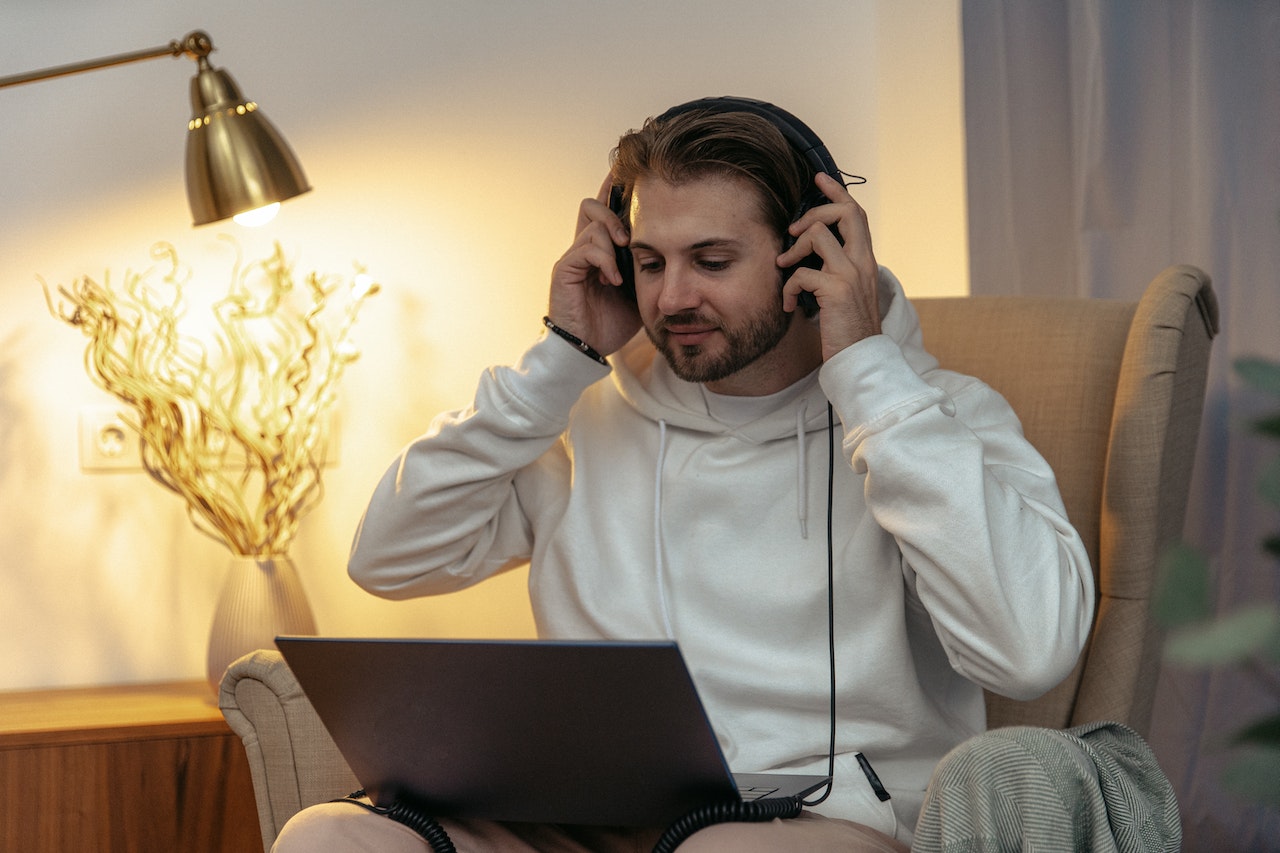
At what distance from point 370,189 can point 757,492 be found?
37.8 inches

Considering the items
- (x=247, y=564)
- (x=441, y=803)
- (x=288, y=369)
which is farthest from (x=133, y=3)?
(x=441, y=803)

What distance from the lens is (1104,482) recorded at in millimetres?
1412

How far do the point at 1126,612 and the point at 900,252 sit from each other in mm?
865

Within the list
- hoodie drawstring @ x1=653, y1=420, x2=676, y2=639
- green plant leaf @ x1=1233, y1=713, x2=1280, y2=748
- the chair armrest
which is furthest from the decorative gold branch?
green plant leaf @ x1=1233, y1=713, x2=1280, y2=748

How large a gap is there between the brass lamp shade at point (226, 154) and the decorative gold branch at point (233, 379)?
0.33 m

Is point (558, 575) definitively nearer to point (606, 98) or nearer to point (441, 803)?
point (441, 803)

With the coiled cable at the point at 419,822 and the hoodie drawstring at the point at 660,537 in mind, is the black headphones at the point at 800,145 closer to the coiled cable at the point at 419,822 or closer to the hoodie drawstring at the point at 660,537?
the hoodie drawstring at the point at 660,537

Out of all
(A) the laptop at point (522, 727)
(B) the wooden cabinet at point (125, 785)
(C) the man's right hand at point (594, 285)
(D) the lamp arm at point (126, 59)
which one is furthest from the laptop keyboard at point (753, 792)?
(D) the lamp arm at point (126, 59)

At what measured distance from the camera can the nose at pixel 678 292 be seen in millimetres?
1343

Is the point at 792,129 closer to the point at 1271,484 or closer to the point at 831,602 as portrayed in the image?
the point at 831,602

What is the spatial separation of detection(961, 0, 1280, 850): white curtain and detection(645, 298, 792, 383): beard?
57 cm

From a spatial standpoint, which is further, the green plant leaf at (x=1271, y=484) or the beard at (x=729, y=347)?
the beard at (x=729, y=347)

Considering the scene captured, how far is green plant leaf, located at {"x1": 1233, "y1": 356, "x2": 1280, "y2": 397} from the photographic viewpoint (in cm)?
27

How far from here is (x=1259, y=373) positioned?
279 mm
